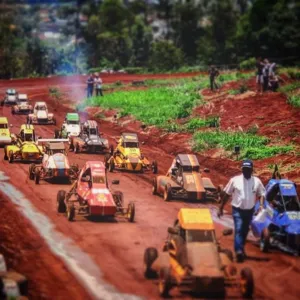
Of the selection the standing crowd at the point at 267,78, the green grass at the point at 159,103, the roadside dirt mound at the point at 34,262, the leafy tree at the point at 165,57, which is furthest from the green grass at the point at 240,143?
the leafy tree at the point at 165,57

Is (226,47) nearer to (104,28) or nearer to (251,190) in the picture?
(104,28)

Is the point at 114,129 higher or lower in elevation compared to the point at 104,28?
lower

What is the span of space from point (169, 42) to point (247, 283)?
291 feet

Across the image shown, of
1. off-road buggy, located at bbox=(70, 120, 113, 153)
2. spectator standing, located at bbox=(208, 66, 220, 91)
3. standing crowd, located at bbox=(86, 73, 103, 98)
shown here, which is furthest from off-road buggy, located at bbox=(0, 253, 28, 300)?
standing crowd, located at bbox=(86, 73, 103, 98)

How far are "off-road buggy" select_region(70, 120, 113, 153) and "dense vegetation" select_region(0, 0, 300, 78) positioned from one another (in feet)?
144

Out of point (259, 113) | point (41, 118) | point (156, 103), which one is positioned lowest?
point (41, 118)

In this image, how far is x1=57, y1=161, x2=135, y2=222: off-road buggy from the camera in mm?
22234

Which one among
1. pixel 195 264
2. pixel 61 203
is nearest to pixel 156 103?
pixel 61 203

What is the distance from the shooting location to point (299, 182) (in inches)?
1136

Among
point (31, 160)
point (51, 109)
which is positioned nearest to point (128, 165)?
point (31, 160)

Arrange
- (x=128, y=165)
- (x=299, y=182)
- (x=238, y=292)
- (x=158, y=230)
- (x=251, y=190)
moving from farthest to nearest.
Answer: (x=128, y=165), (x=299, y=182), (x=158, y=230), (x=251, y=190), (x=238, y=292)

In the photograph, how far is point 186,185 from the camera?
25.6 meters

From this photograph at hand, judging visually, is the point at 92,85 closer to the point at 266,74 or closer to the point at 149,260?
the point at 266,74

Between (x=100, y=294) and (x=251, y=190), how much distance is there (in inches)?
172
